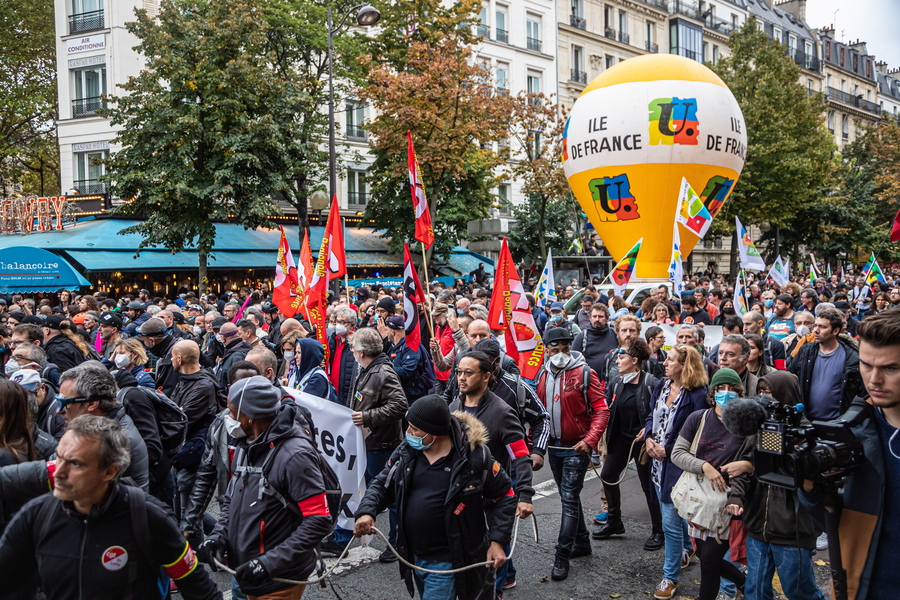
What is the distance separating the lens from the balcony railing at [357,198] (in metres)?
32.2

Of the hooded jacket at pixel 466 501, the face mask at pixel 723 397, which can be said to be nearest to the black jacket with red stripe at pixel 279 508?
the hooded jacket at pixel 466 501

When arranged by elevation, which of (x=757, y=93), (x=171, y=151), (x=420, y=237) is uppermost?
Result: (x=757, y=93)

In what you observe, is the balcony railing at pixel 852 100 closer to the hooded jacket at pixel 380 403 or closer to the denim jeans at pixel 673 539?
the denim jeans at pixel 673 539

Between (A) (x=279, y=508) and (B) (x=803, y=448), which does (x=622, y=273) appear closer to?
(A) (x=279, y=508)

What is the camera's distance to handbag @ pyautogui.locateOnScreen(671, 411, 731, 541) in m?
4.22

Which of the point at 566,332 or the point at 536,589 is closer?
the point at 536,589

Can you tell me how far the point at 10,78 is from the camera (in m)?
29.4

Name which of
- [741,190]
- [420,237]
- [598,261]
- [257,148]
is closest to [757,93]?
[741,190]

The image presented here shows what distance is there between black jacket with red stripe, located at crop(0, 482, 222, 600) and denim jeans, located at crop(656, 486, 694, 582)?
338 centimetres

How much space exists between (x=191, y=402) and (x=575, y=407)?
3039 mm

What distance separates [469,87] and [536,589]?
68.0ft

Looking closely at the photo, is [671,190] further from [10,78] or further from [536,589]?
[10,78]

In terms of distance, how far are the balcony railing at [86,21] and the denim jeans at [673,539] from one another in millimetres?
27948

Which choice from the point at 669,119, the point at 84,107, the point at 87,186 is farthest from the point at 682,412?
the point at 84,107
